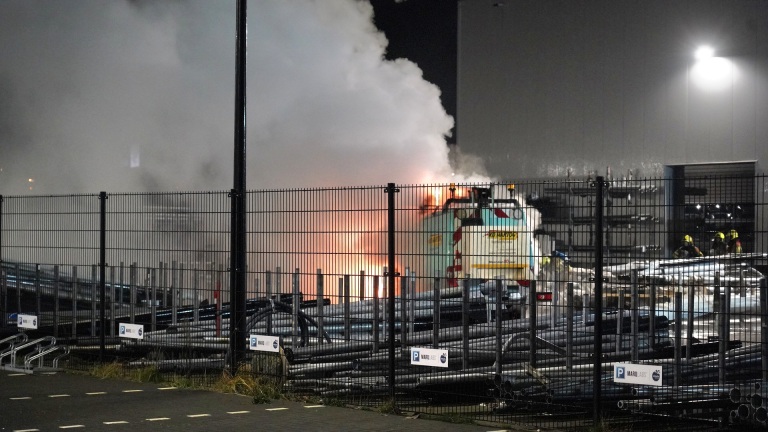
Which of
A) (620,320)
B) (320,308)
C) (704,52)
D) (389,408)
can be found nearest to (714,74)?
(704,52)

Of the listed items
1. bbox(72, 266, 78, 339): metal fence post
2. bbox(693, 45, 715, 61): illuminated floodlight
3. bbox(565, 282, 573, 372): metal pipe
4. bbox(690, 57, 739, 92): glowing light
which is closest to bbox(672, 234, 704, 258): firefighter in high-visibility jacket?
bbox(565, 282, 573, 372): metal pipe

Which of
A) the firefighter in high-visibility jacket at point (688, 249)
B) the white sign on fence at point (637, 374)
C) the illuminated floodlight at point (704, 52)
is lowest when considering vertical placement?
the white sign on fence at point (637, 374)

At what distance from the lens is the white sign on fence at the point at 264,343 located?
10.1 meters

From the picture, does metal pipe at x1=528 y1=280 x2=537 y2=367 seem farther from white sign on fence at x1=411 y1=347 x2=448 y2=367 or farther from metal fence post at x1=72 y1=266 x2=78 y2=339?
metal fence post at x1=72 y1=266 x2=78 y2=339

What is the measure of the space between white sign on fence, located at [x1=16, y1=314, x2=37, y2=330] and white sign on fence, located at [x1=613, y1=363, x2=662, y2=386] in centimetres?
843

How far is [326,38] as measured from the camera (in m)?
27.9

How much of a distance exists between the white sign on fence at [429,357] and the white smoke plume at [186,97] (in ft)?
58.2

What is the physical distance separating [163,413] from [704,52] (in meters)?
14.6

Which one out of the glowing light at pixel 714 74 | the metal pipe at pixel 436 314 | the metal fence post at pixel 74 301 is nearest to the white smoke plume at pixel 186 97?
the glowing light at pixel 714 74

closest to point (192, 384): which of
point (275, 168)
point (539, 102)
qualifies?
point (539, 102)

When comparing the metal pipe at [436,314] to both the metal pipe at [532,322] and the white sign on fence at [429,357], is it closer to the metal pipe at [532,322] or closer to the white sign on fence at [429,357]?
the white sign on fence at [429,357]

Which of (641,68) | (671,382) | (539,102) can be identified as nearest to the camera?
(671,382)

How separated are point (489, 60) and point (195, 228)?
41.0 feet

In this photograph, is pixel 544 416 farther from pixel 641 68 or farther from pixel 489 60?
pixel 489 60
